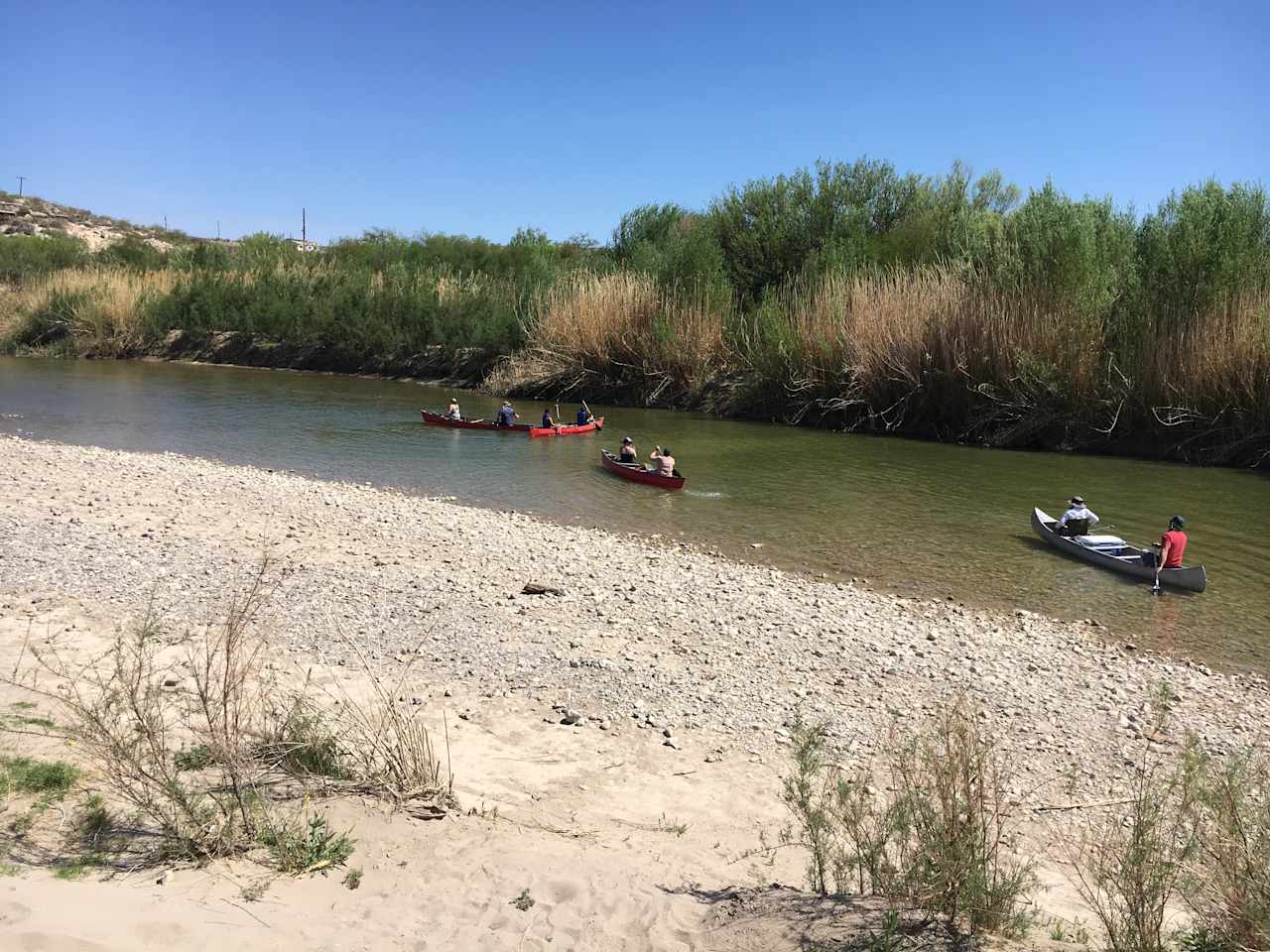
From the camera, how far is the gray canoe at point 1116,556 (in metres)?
13.2

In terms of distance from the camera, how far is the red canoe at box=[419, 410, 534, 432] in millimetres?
29141

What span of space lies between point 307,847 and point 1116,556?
550 inches

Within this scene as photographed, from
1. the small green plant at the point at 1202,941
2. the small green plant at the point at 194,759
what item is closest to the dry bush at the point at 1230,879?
the small green plant at the point at 1202,941

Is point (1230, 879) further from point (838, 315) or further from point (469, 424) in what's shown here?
point (838, 315)

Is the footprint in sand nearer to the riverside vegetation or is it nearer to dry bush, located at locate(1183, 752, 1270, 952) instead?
dry bush, located at locate(1183, 752, 1270, 952)

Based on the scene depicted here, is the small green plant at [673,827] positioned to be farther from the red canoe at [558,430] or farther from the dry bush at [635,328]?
the dry bush at [635,328]

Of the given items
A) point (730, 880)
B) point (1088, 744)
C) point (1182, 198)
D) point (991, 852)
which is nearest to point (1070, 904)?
point (991, 852)

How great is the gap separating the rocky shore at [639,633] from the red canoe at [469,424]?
14.2 metres

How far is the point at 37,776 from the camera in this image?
5.02 m

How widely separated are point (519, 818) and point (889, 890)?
2343 millimetres

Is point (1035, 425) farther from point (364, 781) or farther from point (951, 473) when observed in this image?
point (364, 781)

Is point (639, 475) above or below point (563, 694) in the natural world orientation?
above

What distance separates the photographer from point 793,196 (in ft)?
144

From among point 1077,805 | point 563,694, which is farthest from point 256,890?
point 1077,805
